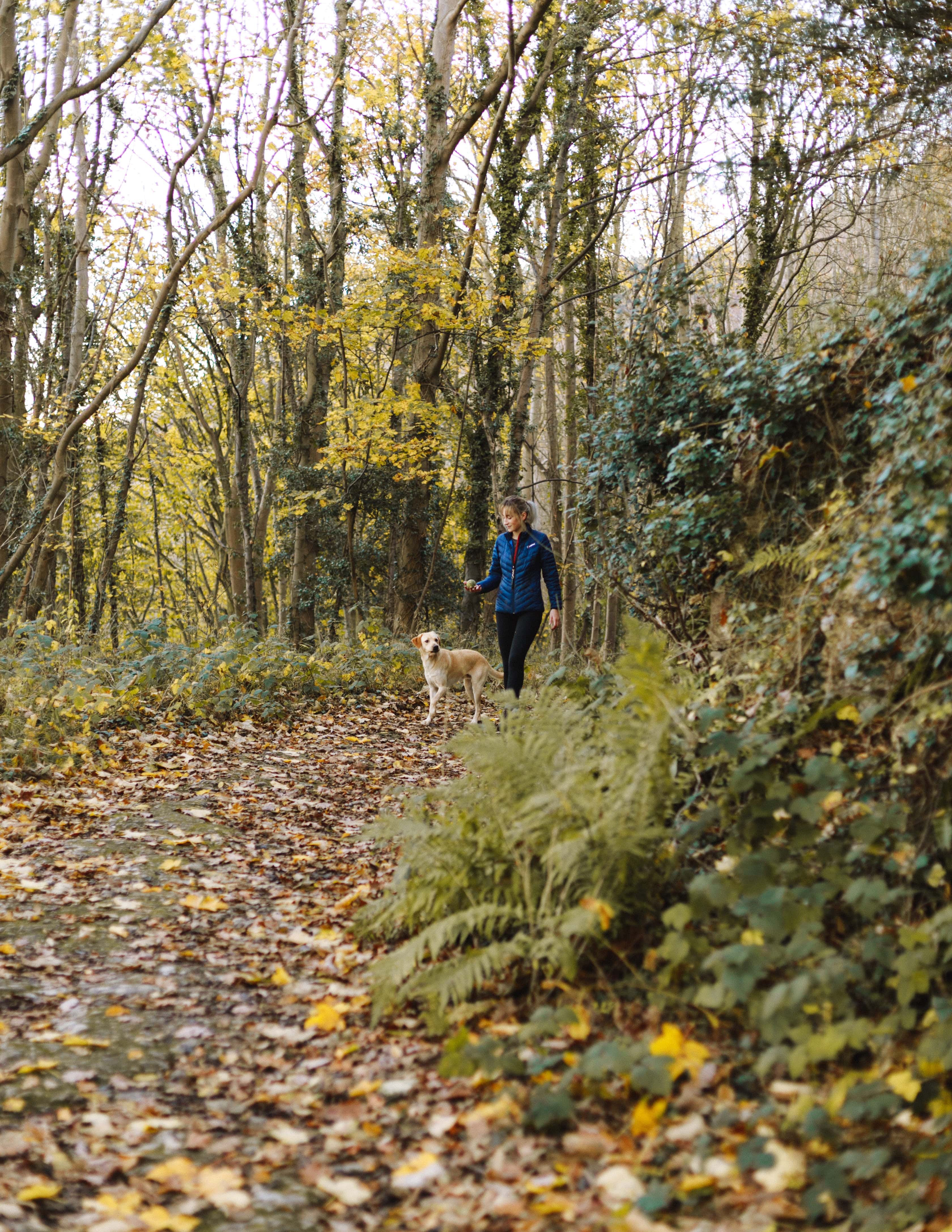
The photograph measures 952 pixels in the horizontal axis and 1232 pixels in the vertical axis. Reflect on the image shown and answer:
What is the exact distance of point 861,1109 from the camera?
2.70 metres

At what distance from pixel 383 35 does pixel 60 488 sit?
11.8 m

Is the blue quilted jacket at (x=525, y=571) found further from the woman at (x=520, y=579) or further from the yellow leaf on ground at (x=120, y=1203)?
the yellow leaf on ground at (x=120, y=1203)

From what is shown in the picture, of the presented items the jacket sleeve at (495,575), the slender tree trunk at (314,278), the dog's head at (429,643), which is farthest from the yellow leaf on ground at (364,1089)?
the slender tree trunk at (314,278)

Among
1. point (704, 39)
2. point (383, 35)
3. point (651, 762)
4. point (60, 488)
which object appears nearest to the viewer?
point (651, 762)

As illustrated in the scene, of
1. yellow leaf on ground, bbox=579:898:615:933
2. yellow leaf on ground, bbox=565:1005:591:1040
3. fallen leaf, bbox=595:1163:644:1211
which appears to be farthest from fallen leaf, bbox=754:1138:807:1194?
yellow leaf on ground, bbox=579:898:615:933

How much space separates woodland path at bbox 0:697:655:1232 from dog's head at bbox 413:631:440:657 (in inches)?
153

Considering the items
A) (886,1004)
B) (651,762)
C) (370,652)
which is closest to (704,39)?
(370,652)

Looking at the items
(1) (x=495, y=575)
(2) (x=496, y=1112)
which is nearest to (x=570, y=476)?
(1) (x=495, y=575)

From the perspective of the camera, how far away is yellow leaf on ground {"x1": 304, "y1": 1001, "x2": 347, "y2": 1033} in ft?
13.1

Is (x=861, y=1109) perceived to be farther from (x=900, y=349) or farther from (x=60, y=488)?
(x=60, y=488)

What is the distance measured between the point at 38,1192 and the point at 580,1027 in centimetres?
182

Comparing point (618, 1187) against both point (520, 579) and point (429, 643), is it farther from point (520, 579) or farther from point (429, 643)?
point (429, 643)

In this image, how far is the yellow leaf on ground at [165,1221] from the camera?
279cm

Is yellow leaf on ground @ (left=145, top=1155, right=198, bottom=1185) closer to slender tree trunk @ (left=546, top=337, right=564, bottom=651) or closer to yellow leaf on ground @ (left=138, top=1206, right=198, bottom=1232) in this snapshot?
yellow leaf on ground @ (left=138, top=1206, right=198, bottom=1232)
